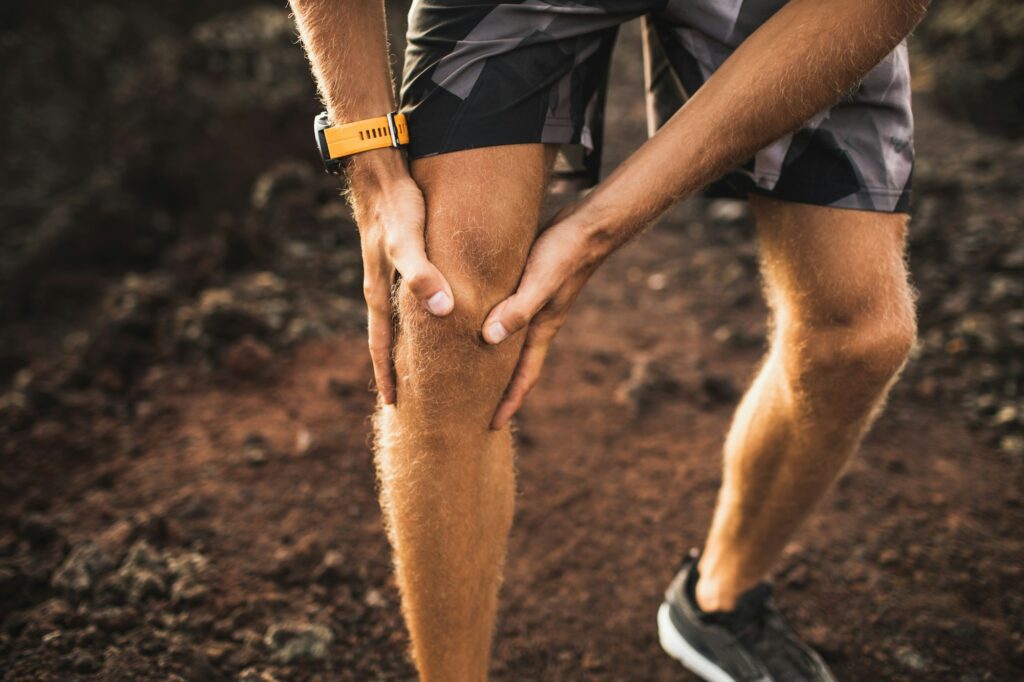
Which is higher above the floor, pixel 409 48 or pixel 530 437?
pixel 409 48

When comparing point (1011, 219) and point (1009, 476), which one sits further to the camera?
point (1011, 219)

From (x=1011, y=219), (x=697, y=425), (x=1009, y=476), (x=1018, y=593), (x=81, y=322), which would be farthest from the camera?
(x=1011, y=219)

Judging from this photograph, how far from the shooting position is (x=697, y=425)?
9.85 feet

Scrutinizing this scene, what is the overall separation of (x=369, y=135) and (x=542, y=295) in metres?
0.45

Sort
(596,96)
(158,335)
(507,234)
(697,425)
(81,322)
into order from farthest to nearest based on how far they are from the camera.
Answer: (81,322)
(158,335)
(697,425)
(596,96)
(507,234)

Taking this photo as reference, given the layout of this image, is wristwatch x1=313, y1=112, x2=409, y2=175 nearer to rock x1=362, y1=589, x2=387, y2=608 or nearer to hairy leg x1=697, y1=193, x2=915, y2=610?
hairy leg x1=697, y1=193, x2=915, y2=610

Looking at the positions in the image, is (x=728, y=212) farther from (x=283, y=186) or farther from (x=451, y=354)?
(x=451, y=354)

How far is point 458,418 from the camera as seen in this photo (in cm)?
132

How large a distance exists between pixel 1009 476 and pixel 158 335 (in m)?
3.74

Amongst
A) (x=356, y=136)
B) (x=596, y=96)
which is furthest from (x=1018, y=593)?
(x=356, y=136)

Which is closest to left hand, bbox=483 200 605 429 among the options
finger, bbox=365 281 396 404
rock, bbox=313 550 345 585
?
finger, bbox=365 281 396 404

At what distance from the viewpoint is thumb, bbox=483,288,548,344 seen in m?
1.25

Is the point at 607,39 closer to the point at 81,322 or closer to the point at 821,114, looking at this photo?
the point at 821,114

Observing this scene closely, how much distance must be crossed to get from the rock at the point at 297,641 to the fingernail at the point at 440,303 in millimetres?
1228
